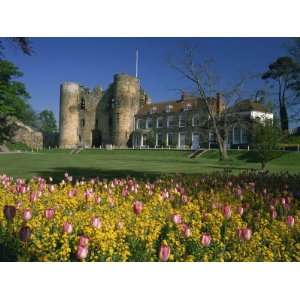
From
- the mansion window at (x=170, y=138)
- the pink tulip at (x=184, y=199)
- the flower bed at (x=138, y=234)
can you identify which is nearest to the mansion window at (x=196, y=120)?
the mansion window at (x=170, y=138)

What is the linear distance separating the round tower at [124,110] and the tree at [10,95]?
32521 mm

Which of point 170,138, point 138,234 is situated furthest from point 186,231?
point 170,138

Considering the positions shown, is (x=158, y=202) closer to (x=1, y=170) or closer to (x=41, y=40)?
(x=41, y=40)

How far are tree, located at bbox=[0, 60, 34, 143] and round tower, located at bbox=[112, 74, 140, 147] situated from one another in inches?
1280

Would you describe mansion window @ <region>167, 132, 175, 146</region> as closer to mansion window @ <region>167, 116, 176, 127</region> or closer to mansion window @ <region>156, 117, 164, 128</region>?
mansion window @ <region>167, 116, 176, 127</region>

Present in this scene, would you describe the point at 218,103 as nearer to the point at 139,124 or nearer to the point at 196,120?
the point at 196,120

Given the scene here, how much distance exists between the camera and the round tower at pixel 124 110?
148 feet

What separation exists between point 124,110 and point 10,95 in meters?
40.1

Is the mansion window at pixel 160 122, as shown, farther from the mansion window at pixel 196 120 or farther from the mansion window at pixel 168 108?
the mansion window at pixel 196 120

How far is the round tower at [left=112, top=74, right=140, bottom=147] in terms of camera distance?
45.1 m

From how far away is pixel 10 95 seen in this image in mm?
10406
